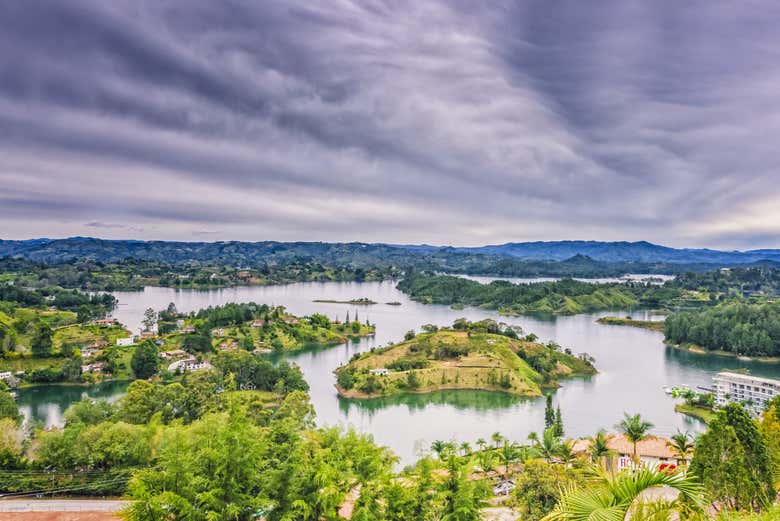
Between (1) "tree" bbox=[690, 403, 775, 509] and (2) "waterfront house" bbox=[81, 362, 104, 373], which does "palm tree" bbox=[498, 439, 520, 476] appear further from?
(2) "waterfront house" bbox=[81, 362, 104, 373]

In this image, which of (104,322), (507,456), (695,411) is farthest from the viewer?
Answer: (104,322)

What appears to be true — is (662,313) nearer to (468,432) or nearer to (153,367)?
(468,432)

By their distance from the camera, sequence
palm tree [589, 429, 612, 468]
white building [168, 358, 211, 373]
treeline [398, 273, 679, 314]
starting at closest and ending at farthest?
palm tree [589, 429, 612, 468] < white building [168, 358, 211, 373] < treeline [398, 273, 679, 314]

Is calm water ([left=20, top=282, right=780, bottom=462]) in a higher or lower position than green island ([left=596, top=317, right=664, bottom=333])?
lower

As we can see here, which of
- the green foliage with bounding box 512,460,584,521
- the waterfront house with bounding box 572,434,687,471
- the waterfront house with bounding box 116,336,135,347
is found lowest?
the waterfront house with bounding box 116,336,135,347

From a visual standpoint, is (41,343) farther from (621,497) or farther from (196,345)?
(621,497)

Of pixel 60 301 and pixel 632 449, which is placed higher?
pixel 632 449

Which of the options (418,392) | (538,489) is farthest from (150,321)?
(538,489)

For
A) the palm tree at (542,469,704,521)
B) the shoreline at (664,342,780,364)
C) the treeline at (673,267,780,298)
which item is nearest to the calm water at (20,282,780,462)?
the shoreline at (664,342,780,364)
